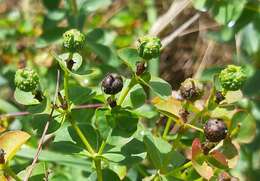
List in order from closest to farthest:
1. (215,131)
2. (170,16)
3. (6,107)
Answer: (215,131) < (6,107) < (170,16)

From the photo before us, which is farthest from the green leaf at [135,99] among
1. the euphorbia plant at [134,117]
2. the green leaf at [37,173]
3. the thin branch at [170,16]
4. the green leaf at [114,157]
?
the thin branch at [170,16]

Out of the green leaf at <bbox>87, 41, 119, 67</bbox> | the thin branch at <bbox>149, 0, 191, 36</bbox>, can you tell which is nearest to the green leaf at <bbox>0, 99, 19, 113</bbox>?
the green leaf at <bbox>87, 41, 119, 67</bbox>

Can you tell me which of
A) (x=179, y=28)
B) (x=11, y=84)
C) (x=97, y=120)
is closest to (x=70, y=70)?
(x=97, y=120)

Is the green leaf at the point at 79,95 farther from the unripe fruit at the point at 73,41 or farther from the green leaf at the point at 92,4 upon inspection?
the green leaf at the point at 92,4

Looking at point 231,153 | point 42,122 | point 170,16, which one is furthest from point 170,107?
point 170,16

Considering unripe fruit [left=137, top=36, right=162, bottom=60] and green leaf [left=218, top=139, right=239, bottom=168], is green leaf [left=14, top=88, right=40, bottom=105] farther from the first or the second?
green leaf [left=218, top=139, right=239, bottom=168]

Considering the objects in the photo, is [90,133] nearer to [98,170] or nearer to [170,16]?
[98,170]

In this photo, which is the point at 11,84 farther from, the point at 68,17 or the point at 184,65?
the point at 184,65

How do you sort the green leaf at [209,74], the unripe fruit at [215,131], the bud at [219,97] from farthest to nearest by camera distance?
the green leaf at [209,74] < the bud at [219,97] < the unripe fruit at [215,131]
